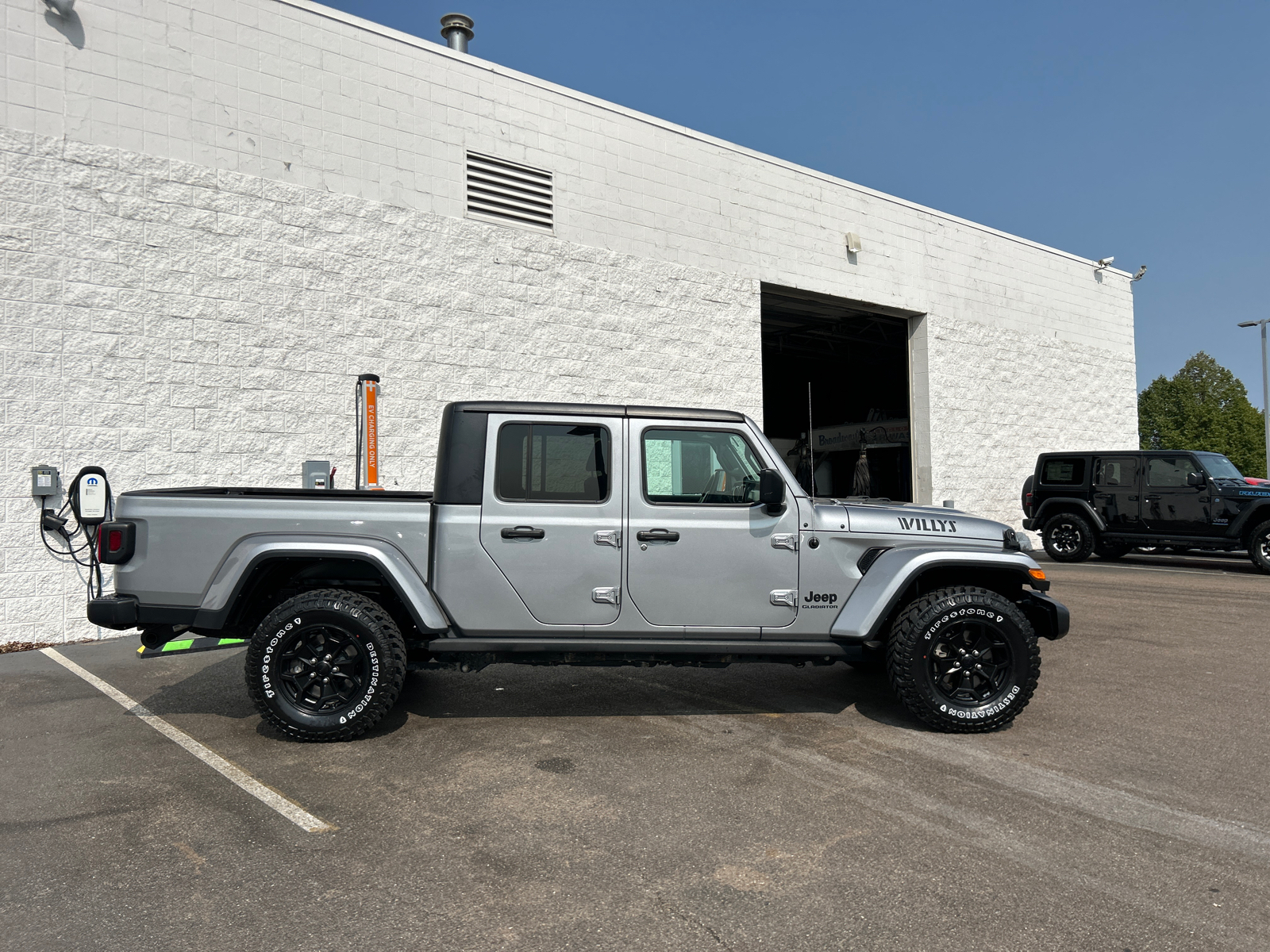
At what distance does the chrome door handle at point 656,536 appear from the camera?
4629 mm

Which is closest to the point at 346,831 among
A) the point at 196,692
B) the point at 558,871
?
the point at 558,871

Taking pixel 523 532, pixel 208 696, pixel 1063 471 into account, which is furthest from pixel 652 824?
pixel 1063 471

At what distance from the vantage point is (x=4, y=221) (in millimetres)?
7531

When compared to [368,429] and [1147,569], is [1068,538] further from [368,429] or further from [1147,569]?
[368,429]

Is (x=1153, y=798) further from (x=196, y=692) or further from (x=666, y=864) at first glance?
(x=196, y=692)

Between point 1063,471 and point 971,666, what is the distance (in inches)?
435

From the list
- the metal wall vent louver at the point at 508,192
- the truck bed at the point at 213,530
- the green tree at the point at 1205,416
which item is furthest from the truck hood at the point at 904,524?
the green tree at the point at 1205,416

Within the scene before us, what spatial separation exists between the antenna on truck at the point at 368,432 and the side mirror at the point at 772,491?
5.81 m

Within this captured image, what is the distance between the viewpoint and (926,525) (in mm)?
4820

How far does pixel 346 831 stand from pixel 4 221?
722 cm

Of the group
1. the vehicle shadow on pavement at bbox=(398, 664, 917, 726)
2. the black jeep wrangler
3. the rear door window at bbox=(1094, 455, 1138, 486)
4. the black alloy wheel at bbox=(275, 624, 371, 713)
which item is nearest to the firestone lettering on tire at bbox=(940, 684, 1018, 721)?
the vehicle shadow on pavement at bbox=(398, 664, 917, 726)

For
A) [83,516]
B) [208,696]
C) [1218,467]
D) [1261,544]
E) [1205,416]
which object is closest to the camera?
→ [208,696]

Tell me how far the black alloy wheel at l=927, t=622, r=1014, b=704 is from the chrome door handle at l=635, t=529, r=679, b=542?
5.34 ft

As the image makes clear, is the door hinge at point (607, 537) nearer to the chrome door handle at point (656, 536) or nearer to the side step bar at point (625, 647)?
the chrome door handle at point (656, 536)
